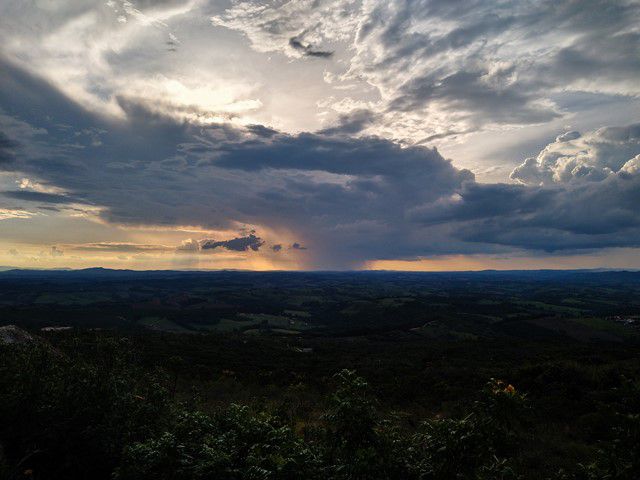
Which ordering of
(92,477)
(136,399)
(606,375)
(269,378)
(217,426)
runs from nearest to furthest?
(92,477) < (217,426) < (136,399) < (606,375) < (269,378)

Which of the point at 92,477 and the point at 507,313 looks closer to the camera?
the point at 92,477

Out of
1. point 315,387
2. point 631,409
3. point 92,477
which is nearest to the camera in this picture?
point 631,409

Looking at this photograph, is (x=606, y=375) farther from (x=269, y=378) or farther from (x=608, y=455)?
(x=269, y=378)

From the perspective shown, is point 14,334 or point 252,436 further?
point 14,334

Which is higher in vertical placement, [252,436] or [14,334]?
[252,436]

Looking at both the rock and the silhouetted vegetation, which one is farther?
the rock

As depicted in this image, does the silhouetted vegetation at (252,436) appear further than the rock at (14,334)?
No

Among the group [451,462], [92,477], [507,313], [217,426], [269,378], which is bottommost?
[507,313]

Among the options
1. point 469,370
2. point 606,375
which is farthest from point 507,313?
point 606,375

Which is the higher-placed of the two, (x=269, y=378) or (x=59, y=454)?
(x=59, y=454)

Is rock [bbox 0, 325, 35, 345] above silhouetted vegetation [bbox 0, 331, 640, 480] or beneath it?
beneath

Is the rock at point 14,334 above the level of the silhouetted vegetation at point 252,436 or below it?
below
